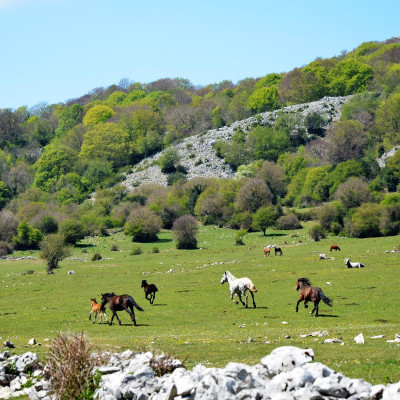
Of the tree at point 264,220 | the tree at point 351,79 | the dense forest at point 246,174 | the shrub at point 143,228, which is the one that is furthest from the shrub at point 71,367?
the tree at point 351,79

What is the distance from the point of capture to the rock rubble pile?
39.2 feet

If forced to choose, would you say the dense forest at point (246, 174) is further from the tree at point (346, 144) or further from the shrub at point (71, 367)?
the shrub at point (71, 367)

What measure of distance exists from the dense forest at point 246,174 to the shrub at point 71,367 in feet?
218

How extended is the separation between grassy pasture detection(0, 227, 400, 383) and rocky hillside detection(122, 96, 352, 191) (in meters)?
78.2

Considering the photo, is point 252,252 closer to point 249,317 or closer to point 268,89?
point 249,317

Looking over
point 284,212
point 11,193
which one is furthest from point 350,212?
point 11,193

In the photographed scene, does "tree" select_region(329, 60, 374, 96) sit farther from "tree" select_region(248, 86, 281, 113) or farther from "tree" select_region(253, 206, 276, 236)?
"tree" select_region(253, 206, 276, 236)

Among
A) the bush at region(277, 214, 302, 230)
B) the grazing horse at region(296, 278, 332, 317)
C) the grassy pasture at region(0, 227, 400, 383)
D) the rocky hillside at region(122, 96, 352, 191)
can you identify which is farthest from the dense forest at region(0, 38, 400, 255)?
the grazing horse at region(296, 278, 332, 317)

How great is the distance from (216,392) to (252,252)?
57.3 meters

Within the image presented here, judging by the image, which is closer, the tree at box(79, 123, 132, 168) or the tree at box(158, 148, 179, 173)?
the tree at box(158, 148, 179, 173)

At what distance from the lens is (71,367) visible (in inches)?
606

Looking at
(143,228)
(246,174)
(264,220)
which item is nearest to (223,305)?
(264,220)

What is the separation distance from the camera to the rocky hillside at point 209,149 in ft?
509

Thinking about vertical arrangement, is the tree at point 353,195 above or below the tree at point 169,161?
below
